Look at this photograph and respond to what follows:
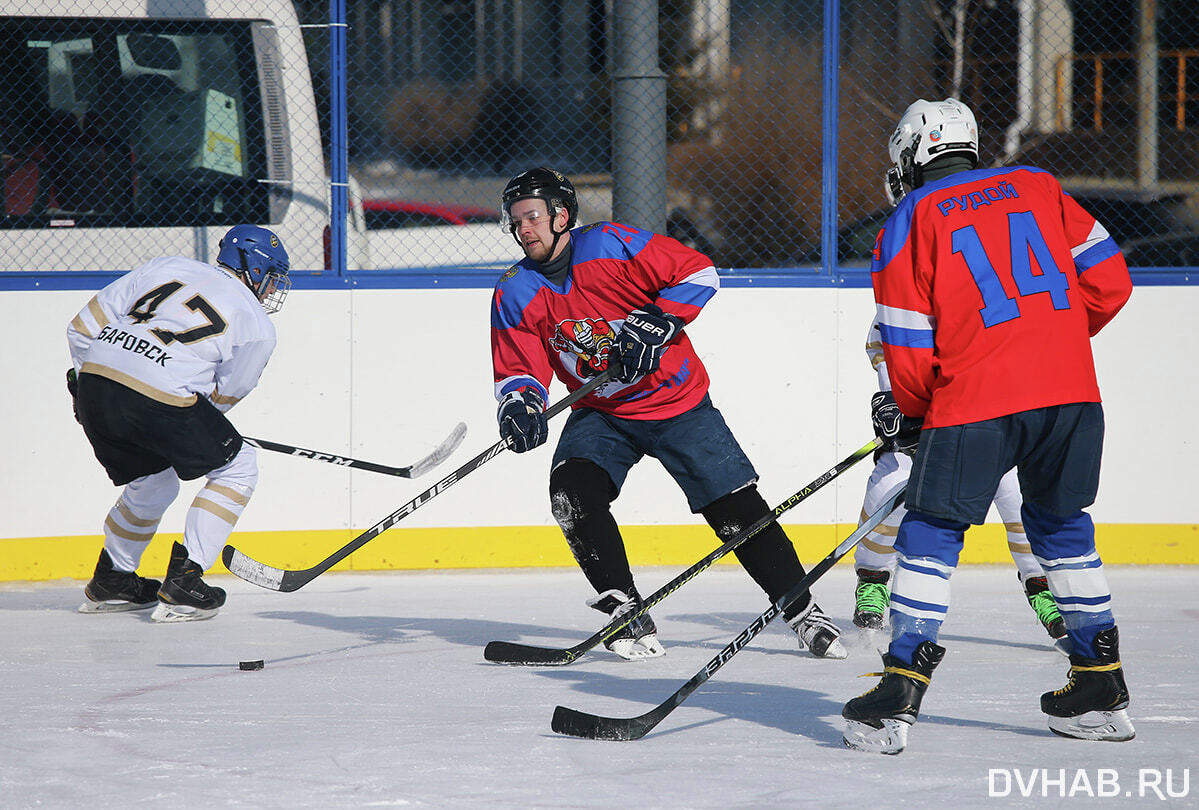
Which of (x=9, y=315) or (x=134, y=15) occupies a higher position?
(x=134, y=15)

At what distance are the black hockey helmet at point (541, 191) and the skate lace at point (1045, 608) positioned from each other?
4.57 ft

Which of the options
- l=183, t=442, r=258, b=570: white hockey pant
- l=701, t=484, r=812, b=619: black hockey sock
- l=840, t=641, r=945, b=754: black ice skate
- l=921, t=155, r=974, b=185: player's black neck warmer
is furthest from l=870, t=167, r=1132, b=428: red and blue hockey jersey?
l=183, t=442, r=258, b=570: white hockey pant

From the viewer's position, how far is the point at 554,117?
5.77 m

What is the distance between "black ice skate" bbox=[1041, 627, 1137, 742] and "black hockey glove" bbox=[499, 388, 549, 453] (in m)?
1.24

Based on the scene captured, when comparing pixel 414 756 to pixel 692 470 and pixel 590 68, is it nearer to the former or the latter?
pixel 692 470

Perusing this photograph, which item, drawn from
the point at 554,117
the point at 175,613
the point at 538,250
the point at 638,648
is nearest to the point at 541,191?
the point at 538,250

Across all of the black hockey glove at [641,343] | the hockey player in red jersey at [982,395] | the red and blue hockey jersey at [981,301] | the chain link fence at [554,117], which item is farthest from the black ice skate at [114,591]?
the red and blue hockey jersey at [981,301]

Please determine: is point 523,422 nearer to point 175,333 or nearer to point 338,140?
point 175,333

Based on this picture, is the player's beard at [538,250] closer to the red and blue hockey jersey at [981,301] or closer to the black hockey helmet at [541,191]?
the black hockey helmet at [541,191]

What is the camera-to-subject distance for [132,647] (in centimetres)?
339

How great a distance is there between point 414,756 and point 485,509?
83.3 inches

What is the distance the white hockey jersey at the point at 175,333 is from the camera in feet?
11.7

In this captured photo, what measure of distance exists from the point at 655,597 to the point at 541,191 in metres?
0.99

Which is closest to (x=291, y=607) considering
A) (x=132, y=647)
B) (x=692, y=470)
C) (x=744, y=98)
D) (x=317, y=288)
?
(x=132, y=647)
